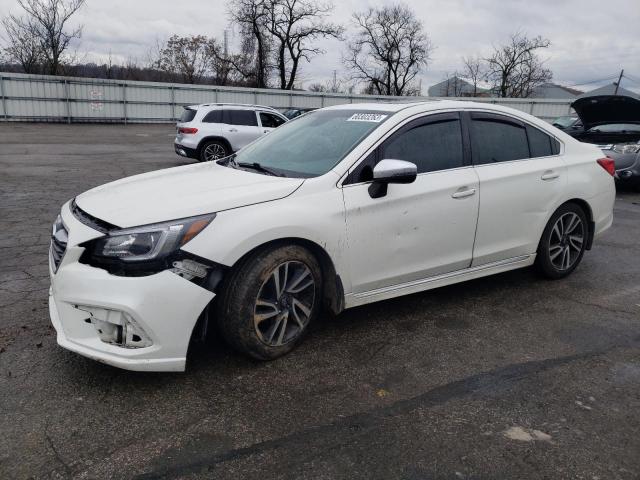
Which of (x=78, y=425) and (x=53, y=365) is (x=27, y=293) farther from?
(x=78, y=425)

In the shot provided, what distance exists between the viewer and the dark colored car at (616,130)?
392 inches

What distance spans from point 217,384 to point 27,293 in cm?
226

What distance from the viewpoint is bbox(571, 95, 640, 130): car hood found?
9617mm

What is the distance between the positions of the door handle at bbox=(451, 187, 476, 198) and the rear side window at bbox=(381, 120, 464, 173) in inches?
7.9

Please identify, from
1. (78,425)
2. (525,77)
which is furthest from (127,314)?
(525,77)

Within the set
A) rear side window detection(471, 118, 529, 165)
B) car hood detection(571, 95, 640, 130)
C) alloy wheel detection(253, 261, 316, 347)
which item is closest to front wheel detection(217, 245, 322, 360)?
alloy wheel detection(253, 261, 316, 347)

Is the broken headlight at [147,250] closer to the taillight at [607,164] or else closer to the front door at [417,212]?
A: the front door at [417,212]

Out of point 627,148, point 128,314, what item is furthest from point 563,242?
point 627,148

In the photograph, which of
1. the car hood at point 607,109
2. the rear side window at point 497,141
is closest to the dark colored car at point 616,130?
the car hood at point 607,109

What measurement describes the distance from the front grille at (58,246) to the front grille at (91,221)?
12cm

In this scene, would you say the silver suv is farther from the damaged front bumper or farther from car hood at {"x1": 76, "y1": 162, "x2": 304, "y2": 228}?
the damaged front bumper

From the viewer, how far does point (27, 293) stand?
4367 mm

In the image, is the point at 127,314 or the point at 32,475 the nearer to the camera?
the point at 32,475

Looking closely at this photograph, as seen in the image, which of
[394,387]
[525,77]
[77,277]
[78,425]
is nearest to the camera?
[78,425]
